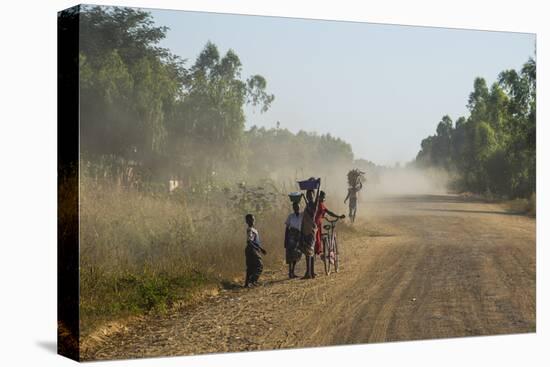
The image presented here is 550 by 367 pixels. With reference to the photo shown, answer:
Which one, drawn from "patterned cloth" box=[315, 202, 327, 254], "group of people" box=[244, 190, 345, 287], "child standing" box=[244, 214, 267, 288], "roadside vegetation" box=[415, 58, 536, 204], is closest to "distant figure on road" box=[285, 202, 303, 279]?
"group of people" box=[244, 190, 345, 287]

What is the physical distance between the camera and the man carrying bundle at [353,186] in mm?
13656

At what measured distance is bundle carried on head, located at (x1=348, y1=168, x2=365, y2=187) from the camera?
13633 mm

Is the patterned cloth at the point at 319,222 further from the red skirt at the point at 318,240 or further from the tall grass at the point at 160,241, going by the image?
the tall grass at the point at 160,241

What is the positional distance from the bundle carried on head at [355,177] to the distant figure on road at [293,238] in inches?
33.2

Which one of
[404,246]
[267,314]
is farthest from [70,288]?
[404,246]

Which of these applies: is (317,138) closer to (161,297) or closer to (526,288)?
(161,297)

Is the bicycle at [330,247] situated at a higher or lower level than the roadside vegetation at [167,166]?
Answer: lower

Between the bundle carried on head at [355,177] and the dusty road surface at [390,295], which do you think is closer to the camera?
the dusty road surface at [390,295]

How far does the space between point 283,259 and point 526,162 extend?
4.22 meters

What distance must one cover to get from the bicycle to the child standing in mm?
1054

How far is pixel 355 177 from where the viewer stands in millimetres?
13703

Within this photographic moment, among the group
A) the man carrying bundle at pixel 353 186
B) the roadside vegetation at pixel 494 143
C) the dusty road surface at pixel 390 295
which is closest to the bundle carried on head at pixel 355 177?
the man carrying bundle at pixel 353 186

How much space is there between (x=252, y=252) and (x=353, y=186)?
185 centimetres

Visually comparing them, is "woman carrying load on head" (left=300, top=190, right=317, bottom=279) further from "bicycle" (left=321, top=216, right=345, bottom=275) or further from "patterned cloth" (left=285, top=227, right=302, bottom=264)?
"bicycle" (left=321, top=216, right=345, bottom=275)
